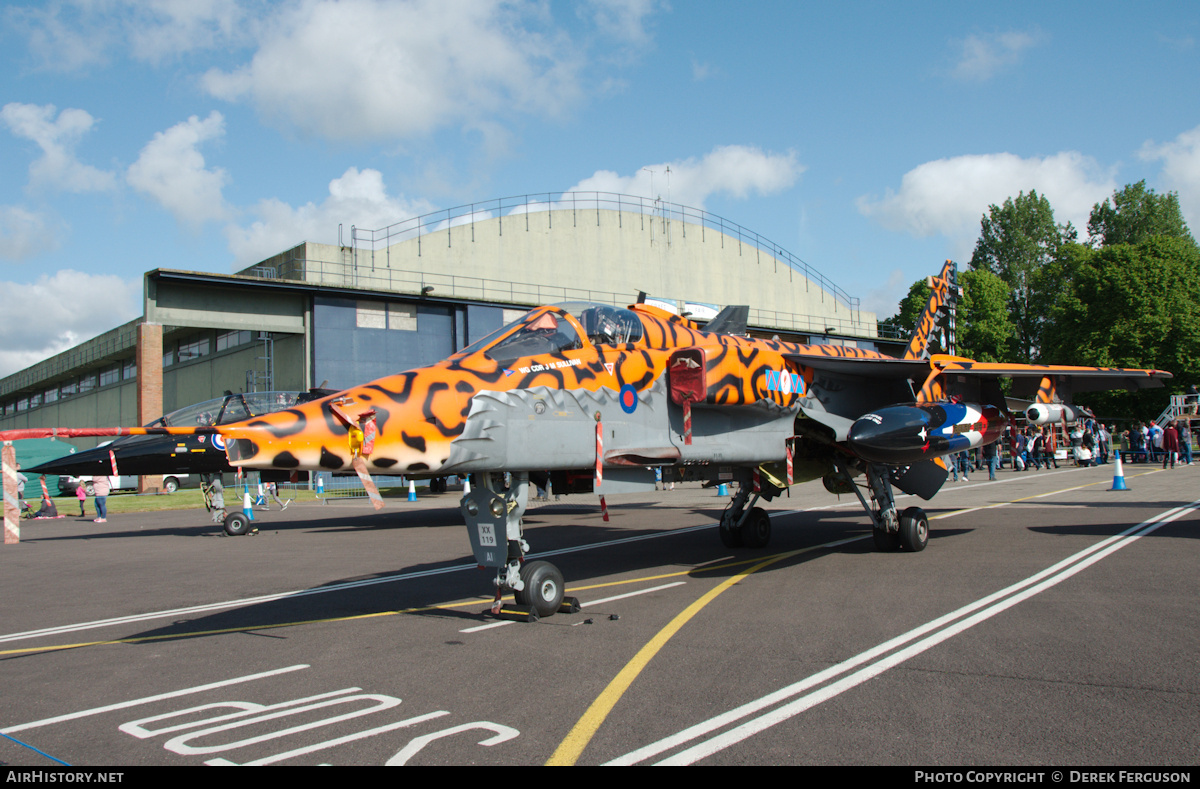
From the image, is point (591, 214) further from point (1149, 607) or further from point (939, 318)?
point (1149, 607)

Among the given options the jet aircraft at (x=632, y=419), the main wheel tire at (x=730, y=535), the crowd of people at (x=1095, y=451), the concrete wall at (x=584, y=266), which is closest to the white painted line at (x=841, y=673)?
the jet aircraft at (x=632, y=419)

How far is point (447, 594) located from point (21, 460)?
130ft

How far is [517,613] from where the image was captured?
742 centimetres

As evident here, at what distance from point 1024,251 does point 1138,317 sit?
22.0 metres

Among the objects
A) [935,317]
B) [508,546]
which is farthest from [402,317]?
[508,546]

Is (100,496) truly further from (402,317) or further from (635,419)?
(635,419)

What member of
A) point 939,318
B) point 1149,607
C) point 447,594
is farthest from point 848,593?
point 939,318

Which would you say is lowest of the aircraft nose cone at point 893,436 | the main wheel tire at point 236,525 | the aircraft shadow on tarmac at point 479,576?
the aircraft shadow on tarmac at point 479,576

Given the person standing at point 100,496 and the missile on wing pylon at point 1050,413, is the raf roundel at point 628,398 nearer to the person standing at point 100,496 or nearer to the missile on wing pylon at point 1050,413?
the missile on wing pylon at point 1050,413

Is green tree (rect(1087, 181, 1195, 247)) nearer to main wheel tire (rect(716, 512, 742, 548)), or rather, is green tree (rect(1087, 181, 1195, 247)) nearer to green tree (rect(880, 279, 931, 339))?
green tree (rect(880, 279, 931, 339))

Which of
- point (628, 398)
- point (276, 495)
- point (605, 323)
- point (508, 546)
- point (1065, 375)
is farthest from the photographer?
point (276, 495)

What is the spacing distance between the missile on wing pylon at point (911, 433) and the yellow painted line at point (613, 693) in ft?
10.3

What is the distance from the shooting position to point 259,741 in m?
4.29

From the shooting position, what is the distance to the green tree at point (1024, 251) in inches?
2509
